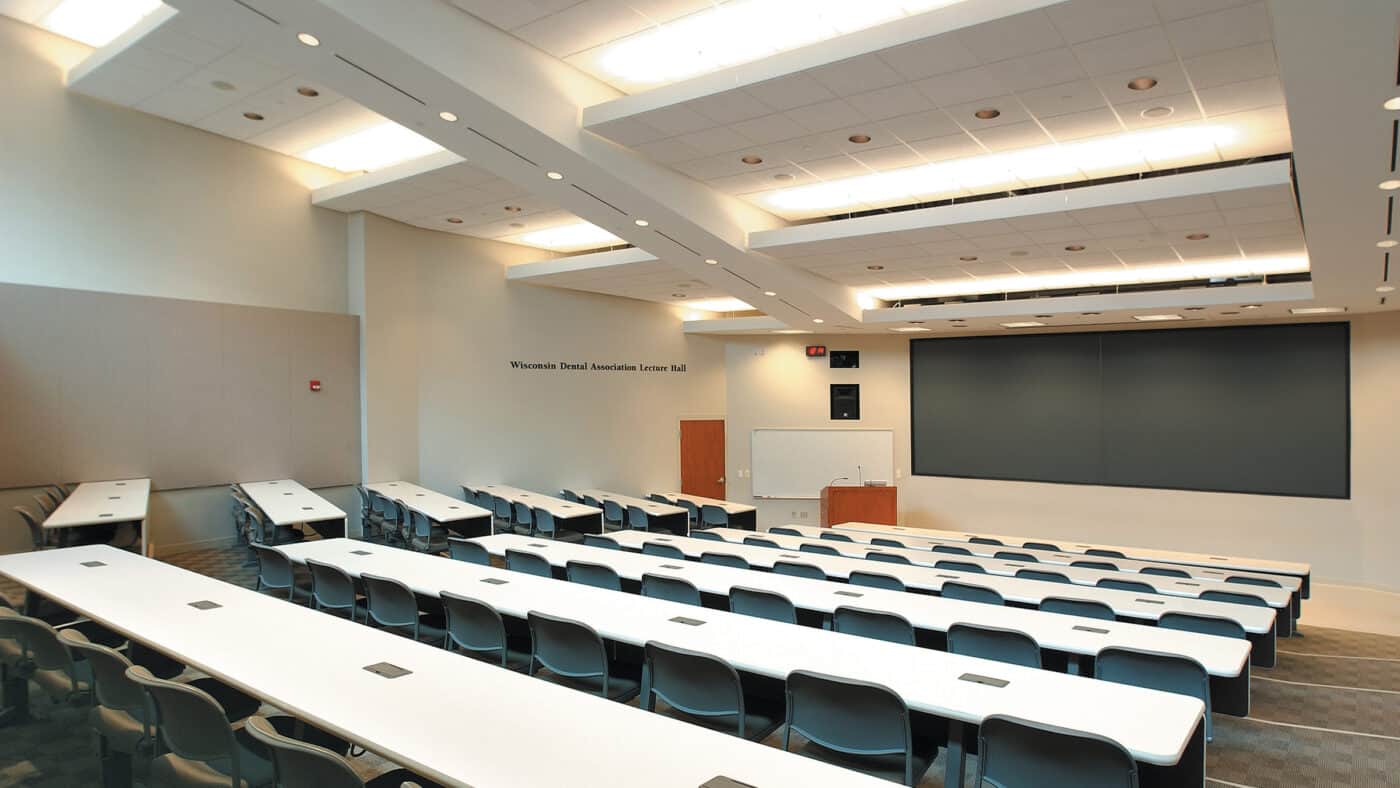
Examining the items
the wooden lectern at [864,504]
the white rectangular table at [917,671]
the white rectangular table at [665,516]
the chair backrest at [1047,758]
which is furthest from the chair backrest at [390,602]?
the wooden lectern at [864,504]

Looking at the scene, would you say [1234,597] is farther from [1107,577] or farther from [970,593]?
[970,593]

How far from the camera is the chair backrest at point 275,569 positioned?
519 cm

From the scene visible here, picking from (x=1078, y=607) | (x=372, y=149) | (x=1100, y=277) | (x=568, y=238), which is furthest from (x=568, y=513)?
(x=1100, y=277)

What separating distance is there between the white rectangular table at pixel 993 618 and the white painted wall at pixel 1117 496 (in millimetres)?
8899

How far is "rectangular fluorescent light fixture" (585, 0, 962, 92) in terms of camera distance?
5078 mm

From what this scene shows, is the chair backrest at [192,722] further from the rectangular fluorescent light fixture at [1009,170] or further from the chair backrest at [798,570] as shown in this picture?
the rectangular fluorescent light fixture at [1009,170]

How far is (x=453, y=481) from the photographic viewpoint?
37.6 feet

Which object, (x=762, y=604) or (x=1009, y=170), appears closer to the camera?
(x=762, y=604)

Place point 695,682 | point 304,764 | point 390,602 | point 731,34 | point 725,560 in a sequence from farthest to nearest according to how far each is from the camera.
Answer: point 725,560 < point 731,34 < point 390,602 < point 695,682 < point 304,764

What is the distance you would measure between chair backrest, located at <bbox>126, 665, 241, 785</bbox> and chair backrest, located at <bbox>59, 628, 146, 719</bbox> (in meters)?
0.27

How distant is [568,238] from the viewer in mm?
12125

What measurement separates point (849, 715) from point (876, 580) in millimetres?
2647

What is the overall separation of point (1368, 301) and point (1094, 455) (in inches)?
163

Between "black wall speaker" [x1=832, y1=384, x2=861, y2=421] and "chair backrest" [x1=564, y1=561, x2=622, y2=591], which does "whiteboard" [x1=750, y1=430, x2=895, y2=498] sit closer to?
"black wall speaker" [x1=832, y1=384, x2=861, y2=421]
